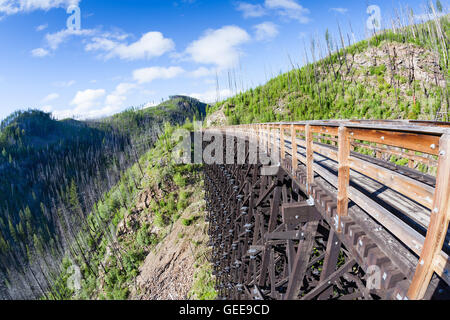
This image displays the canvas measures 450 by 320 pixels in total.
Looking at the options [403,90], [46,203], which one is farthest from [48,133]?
[403,90]

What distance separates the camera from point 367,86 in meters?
31.9

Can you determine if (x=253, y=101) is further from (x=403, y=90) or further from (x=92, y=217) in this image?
(x=92, y=217)

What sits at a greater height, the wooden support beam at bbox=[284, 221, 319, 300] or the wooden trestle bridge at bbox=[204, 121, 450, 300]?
the wooden trestle bridge at bbox=[204, 121, 450, 300]

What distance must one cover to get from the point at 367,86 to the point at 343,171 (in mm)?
36796

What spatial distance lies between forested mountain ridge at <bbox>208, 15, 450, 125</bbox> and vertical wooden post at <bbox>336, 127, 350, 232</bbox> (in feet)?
88.1

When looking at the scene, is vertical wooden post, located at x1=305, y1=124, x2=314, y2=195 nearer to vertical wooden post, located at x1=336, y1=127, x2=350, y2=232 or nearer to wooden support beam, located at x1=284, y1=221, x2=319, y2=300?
wooden support beam, located at x1=284, y1=221, x2=319, y2=300

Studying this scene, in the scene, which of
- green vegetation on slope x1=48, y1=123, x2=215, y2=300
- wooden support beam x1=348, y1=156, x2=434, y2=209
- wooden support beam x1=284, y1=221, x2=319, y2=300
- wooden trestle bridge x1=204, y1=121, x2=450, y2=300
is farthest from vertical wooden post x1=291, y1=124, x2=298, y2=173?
green vegetation on slope x1=48, y1=123, x2=215, y2=300

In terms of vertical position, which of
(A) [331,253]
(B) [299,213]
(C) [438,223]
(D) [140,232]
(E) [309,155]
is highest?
(E) [309,155]

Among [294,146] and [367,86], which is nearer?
[294,146]

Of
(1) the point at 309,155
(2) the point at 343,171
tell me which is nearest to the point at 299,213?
(1) the point at 309,155

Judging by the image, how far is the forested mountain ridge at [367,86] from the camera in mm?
26844

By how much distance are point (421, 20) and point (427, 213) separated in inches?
2240

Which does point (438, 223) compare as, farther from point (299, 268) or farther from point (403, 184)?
point (299, 268)

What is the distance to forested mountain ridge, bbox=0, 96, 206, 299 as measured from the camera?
2426 inches
